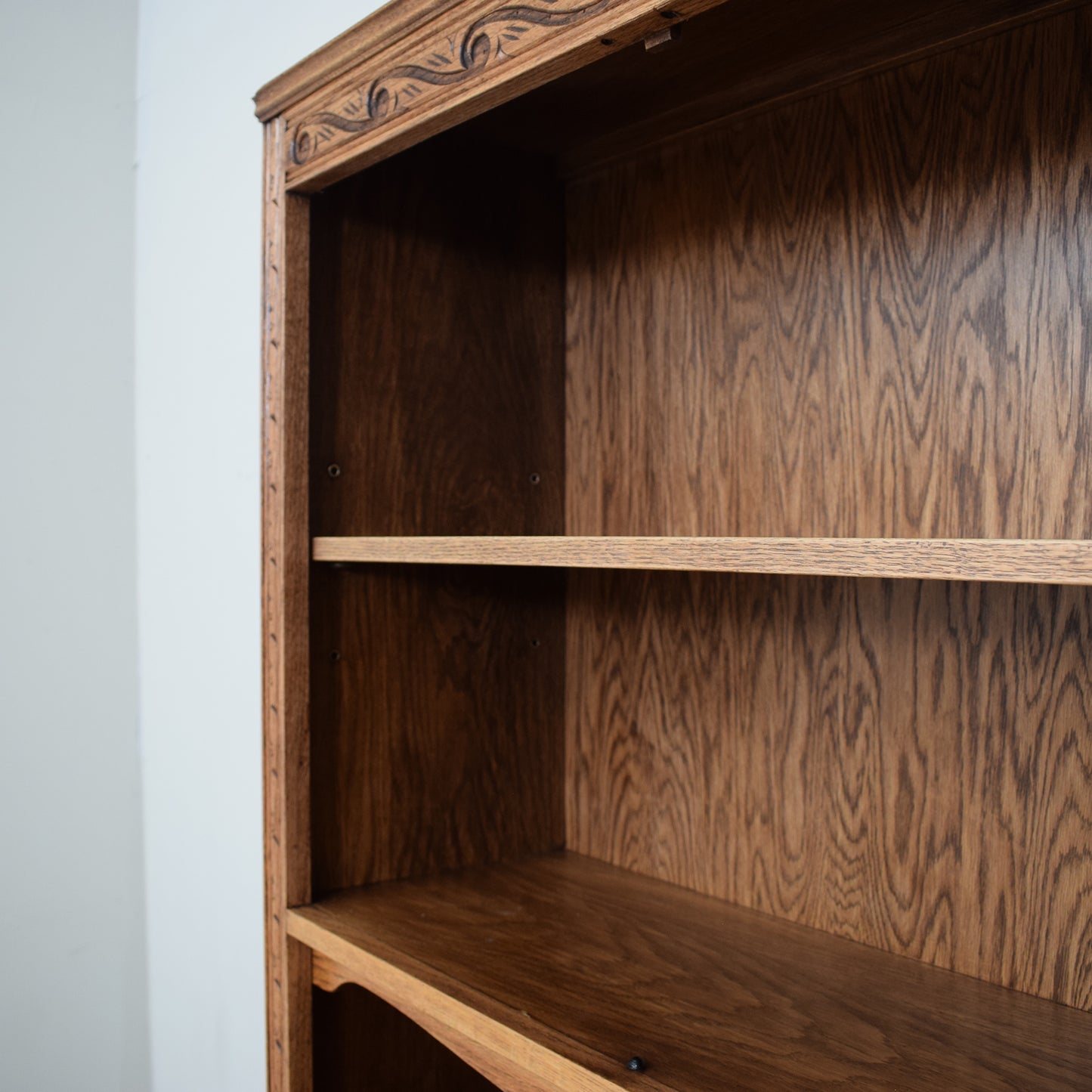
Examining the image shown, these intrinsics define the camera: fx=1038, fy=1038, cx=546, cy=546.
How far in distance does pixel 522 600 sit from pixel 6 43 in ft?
3.82

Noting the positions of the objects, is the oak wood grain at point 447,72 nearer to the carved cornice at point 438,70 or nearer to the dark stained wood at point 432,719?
the carved cornice at point 438,70

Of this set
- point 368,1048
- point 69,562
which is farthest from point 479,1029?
point 69,562

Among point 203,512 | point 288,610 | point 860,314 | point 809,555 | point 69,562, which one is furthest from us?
point 69,562

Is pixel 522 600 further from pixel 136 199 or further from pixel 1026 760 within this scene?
pixel 136 199

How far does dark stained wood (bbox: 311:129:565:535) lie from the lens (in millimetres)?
1187

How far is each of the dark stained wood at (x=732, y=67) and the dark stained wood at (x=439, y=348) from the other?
0.32 ft

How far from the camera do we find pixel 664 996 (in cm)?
90

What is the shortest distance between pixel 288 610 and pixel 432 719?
0.77 feet

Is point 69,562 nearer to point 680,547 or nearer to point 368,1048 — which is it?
point 368,1048

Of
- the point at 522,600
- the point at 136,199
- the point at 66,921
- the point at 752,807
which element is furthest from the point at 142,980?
the point at 136,199

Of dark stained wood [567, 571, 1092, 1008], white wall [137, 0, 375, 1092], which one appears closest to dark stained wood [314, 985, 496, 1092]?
white wall [137, 0, 375, 1092]

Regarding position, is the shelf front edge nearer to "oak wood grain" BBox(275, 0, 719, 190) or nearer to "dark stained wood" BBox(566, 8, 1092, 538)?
"dark stained wood" BBox(566, 8, 1092, 538)

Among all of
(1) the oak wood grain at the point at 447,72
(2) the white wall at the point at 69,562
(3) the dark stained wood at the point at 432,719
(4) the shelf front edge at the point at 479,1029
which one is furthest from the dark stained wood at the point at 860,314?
(2) the white wall at the point at 69,562

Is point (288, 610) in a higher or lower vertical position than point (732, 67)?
lower
